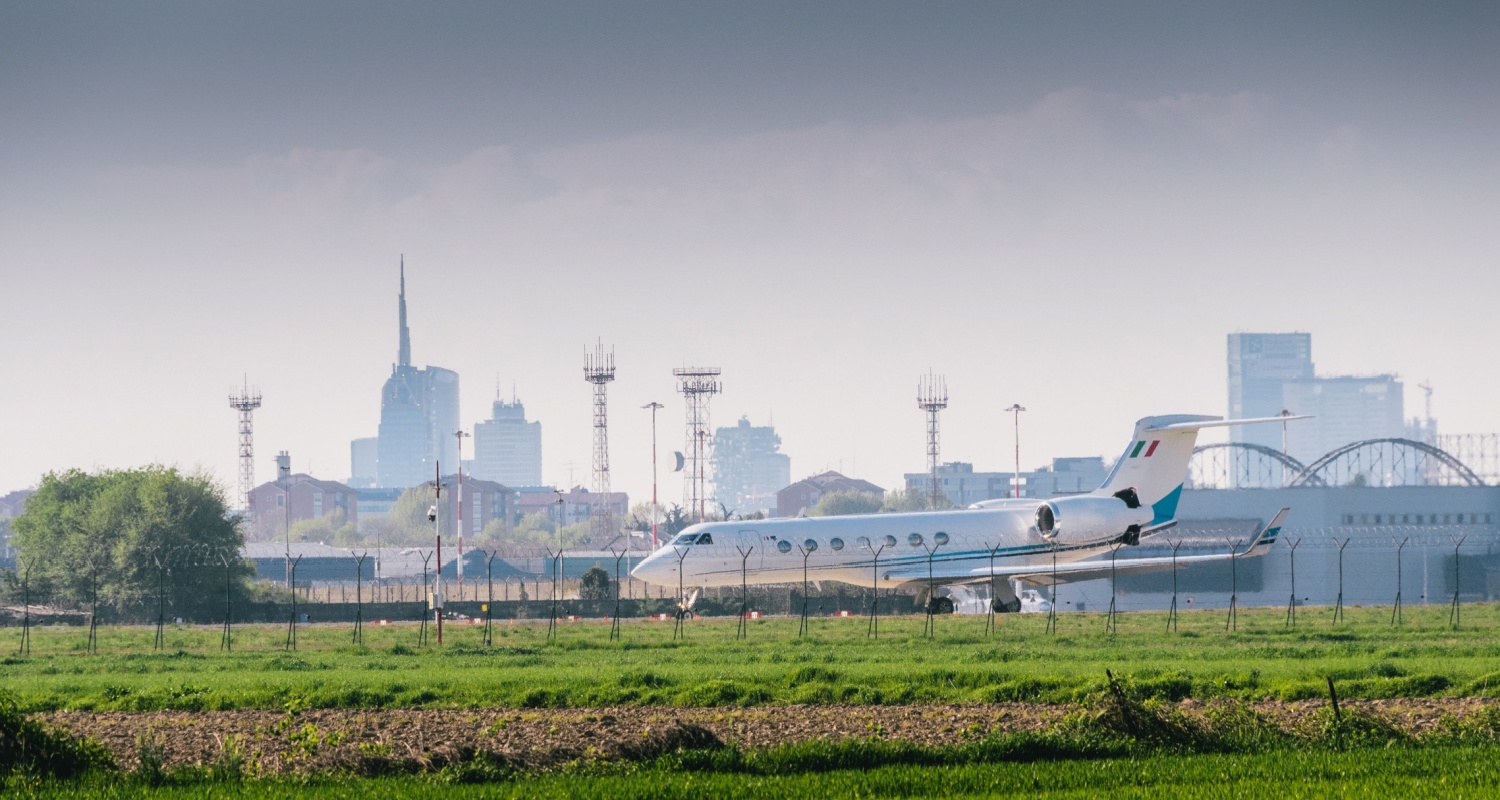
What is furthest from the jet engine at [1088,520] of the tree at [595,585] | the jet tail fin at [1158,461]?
the tree at [595,585]

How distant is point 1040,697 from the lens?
88.0 ft

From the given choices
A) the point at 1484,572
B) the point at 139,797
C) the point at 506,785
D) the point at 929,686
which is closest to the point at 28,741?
the point at 139,797

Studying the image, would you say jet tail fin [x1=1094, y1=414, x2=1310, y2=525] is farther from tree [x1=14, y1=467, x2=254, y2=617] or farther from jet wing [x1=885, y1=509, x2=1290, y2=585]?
tree [x1=14, y1=467, x2=254, y2=617]

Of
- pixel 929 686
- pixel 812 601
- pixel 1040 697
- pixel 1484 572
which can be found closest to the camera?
pixel 1040 697

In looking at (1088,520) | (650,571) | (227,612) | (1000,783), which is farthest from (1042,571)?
(1000,783)

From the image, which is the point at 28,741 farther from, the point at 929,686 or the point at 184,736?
the point at 929,686

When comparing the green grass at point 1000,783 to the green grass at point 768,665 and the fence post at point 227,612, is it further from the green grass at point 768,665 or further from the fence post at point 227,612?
the fence post at point 227,612

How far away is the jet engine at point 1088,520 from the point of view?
62781 millimetres

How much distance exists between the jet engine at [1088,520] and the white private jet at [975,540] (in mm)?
39

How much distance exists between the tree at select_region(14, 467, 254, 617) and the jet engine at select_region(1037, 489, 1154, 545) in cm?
3673

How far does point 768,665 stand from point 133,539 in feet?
176

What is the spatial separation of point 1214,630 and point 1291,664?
1522 centimetres

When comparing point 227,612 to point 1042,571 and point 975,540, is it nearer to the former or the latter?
point 975,540

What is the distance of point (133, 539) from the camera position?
258ft
